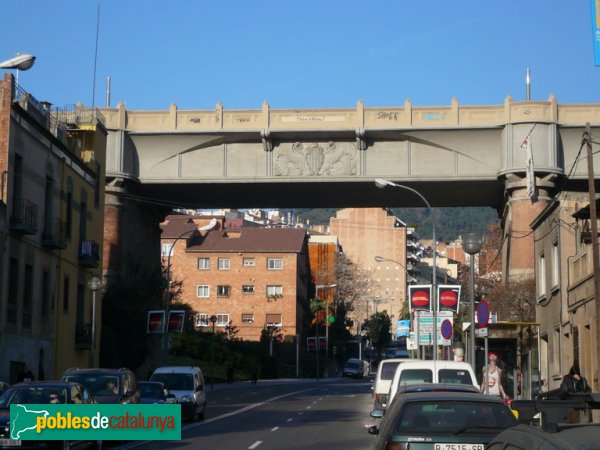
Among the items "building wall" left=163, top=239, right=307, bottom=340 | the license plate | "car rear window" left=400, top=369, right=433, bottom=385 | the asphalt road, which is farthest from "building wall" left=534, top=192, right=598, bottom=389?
"building wall" left=163, top=239, right=307, bottom=340

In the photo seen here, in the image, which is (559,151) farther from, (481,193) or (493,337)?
(493,337)

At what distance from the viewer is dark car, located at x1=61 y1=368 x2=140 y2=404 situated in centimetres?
2497

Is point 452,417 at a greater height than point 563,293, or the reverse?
point 563,293

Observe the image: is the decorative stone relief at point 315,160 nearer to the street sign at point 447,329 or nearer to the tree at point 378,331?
the street sign at point 447,329

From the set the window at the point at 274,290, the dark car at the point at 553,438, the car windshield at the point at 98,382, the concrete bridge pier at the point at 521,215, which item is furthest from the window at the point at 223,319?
the dark car at the point at 553,438

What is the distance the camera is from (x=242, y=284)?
4072 inches

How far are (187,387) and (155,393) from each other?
2.95m

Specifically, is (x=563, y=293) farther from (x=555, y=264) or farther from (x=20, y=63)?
(x=20, y=63)

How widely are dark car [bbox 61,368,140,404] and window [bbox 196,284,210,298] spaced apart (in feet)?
256

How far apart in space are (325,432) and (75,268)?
23.7 meters

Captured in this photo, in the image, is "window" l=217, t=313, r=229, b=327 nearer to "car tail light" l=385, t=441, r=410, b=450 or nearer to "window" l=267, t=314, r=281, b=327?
"window" l=267, t=314, r=281, b=327

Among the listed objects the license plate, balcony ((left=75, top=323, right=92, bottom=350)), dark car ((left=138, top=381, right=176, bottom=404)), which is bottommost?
dark car ((left=138, top=381, right=176, bottom=404))

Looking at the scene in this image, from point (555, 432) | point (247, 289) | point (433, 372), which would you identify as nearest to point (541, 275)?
point (433, 372)

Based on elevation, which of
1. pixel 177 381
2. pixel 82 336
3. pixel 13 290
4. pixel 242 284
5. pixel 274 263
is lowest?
pixel 177 381
